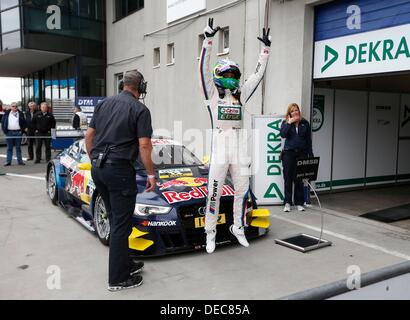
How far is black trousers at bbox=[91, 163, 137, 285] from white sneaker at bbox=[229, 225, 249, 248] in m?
1.53

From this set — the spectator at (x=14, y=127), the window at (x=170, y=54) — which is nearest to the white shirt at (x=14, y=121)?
the spectator at (x=14, y=127)

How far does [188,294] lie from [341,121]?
5.96 m

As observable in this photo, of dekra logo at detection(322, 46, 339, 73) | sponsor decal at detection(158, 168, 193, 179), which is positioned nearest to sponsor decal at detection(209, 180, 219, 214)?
sponsor decal at detection(158, 168, 193, 179)

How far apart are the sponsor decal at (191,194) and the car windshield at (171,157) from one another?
81 cm

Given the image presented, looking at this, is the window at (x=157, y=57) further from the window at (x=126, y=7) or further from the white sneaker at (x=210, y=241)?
the white sneaker at (x=210, y=241)

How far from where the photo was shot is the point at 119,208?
146 inches

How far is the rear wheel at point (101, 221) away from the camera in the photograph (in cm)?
497

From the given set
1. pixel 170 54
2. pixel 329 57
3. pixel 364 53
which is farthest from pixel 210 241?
pixel 170 54

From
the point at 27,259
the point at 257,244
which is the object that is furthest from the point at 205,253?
the point at 27,259

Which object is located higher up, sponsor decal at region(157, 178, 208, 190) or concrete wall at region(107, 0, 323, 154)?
concrete wall at region(107, 0, 323, 154)

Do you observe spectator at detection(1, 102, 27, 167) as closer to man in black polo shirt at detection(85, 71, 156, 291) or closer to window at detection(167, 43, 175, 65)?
window at detection(167, 43, 175, 65)

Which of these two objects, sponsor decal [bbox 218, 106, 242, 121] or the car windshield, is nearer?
sponsor decal [bbox 218, 106, 242, 121]

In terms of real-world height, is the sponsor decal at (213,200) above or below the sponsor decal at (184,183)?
below

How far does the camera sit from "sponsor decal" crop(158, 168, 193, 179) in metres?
5.20
